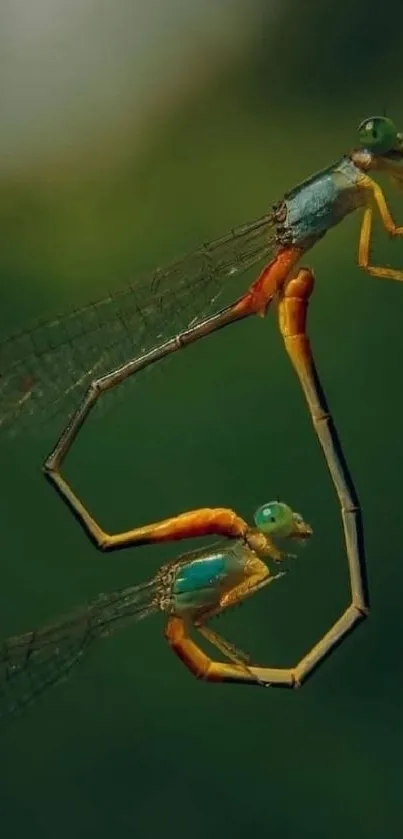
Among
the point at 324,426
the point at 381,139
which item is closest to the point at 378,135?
the point at 381,139

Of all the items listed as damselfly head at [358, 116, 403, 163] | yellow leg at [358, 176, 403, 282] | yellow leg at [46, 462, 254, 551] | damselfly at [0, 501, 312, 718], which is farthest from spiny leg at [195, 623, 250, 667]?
damselfly head at [358, 116, 403, 163]

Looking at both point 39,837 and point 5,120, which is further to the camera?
point 5,120

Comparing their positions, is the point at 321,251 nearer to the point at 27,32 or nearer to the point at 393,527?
the point at 393,527

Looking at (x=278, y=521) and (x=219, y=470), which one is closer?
(x=278, y=521)

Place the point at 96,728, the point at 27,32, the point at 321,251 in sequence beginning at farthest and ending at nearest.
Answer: the point at 27,32, the point at 96,728, the point at 321,251

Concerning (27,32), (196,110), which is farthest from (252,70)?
(27,32)

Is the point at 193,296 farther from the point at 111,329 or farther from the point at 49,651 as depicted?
the point at 49,651
